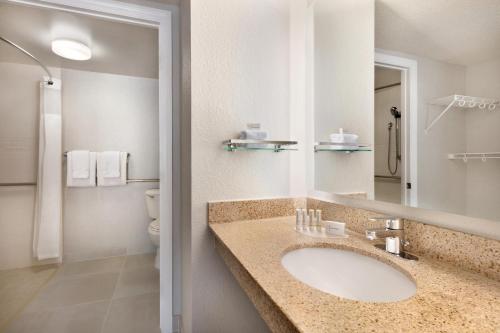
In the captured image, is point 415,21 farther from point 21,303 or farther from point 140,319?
point 21,303

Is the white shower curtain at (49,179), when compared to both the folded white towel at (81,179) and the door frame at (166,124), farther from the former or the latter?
the door frame at (166,124)

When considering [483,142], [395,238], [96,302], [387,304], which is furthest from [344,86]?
[96,302]

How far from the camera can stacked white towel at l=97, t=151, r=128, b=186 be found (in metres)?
2.60

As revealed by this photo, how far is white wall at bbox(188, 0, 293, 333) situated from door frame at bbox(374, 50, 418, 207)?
55cm

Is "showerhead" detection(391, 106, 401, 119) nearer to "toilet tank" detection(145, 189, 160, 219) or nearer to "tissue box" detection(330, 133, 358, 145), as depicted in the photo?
"tissue box" detection(330, 133, 358, 145)

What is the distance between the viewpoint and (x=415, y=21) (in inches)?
30.9

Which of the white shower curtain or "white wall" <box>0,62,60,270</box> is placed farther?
the white shower curtain

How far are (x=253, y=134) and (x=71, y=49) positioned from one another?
6.56 ft

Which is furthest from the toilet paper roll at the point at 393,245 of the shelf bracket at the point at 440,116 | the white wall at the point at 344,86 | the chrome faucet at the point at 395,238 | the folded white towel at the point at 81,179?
the folded white towel at the point at 81,179

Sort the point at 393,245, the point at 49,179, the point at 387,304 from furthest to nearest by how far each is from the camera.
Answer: the point at 49,179, the point at 393,245, the point at 387,304

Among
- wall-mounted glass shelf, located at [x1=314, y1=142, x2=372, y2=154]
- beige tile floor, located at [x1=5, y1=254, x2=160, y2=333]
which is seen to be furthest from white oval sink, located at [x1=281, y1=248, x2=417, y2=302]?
beige tile floor, located at [x1=5, y1=254, x2=160, y2=333]

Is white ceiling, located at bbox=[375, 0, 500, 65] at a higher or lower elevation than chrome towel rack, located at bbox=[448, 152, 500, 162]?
higher

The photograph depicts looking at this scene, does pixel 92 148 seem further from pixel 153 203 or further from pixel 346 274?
pixel 346 274

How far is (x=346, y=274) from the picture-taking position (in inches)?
31.0
